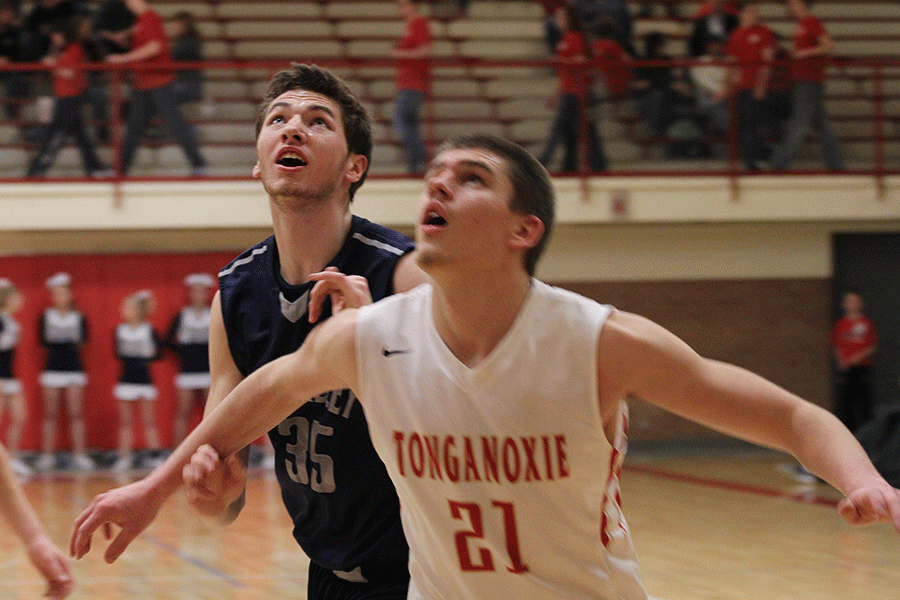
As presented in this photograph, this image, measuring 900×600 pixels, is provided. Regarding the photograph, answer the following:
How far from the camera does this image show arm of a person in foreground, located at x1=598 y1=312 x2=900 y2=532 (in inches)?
86.2

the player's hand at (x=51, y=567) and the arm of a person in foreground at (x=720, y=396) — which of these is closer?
the arm of a person in foreground at (x=720, y=396)

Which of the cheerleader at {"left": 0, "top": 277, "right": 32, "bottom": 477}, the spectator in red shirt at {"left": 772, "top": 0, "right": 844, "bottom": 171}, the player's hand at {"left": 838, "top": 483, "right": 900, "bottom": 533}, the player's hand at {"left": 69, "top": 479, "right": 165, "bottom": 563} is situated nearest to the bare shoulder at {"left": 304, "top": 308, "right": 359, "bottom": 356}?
the player's hand at {"left": 69, "top": 479, "right": 165, "bottom": 563}

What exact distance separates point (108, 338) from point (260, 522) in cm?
544

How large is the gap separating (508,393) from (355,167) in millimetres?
1263

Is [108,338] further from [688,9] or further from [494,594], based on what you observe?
[494,594]

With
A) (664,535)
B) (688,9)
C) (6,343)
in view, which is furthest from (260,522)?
(688,9)

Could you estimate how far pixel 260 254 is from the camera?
11.0 ft

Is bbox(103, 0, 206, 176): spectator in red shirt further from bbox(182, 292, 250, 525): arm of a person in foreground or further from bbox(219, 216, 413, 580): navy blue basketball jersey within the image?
bbox(182, 292, 250, 525): arm of a person in foreground

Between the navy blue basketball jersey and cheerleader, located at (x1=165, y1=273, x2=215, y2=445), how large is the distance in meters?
9.00

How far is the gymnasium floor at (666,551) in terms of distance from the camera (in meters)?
6.05

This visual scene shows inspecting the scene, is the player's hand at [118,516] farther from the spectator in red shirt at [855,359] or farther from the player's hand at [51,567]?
the spectator in red shirt at [855,359]

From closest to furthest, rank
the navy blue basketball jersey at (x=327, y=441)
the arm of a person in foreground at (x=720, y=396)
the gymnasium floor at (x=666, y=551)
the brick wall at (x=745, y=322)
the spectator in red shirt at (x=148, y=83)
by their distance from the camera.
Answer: the arm of a person in foreground at (x=720, y=396) → the navy blue basketball jersey at (x=327, y=441) → the gymnasium floor at (x=666, y=551) → the spectator in red shirt at (x=148, y=83) → the brick wall at (x=745, y=322)

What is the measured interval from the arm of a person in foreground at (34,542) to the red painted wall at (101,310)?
32.4ft

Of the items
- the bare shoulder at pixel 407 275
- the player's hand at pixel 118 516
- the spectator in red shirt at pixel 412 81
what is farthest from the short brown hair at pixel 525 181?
the spectator in red shirt at pixel 412 81
